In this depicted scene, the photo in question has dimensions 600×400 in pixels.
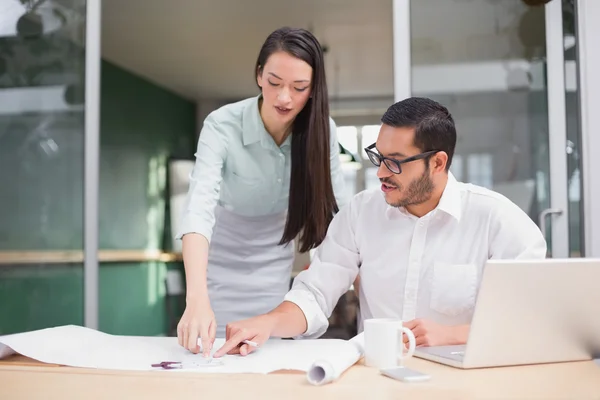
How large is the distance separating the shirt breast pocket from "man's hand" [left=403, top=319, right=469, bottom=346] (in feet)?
0.87

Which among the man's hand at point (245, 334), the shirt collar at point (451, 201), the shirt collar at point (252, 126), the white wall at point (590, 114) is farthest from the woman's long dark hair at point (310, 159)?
the white wall at point (590, 114)

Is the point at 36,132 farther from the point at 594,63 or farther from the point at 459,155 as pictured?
the point at 594,63

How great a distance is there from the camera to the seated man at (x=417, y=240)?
1760mm

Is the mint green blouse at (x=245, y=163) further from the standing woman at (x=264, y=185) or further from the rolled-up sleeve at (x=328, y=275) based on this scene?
the rolled-up sleeve at (x=328, y=275)

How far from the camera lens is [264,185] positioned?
2.21 metres

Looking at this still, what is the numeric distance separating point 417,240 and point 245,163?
0.63m

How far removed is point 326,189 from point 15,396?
4.00ft

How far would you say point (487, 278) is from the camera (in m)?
1.12

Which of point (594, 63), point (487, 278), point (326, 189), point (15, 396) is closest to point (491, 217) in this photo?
point (326, 189)

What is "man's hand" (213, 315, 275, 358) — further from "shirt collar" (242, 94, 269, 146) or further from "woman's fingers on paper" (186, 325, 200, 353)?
"shirt collar" (242, 94, 269, 146)

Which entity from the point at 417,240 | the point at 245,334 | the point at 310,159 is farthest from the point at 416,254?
the point at 245,334

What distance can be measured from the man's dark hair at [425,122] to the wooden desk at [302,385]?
0.72 m

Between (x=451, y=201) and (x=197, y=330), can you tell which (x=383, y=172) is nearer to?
(x=451, y=201)

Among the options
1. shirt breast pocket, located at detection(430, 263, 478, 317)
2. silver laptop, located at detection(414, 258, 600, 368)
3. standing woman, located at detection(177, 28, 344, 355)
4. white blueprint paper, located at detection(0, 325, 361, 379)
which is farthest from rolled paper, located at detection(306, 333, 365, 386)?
shirt breast pocket, located at detection(430, 263, 478, 317)
